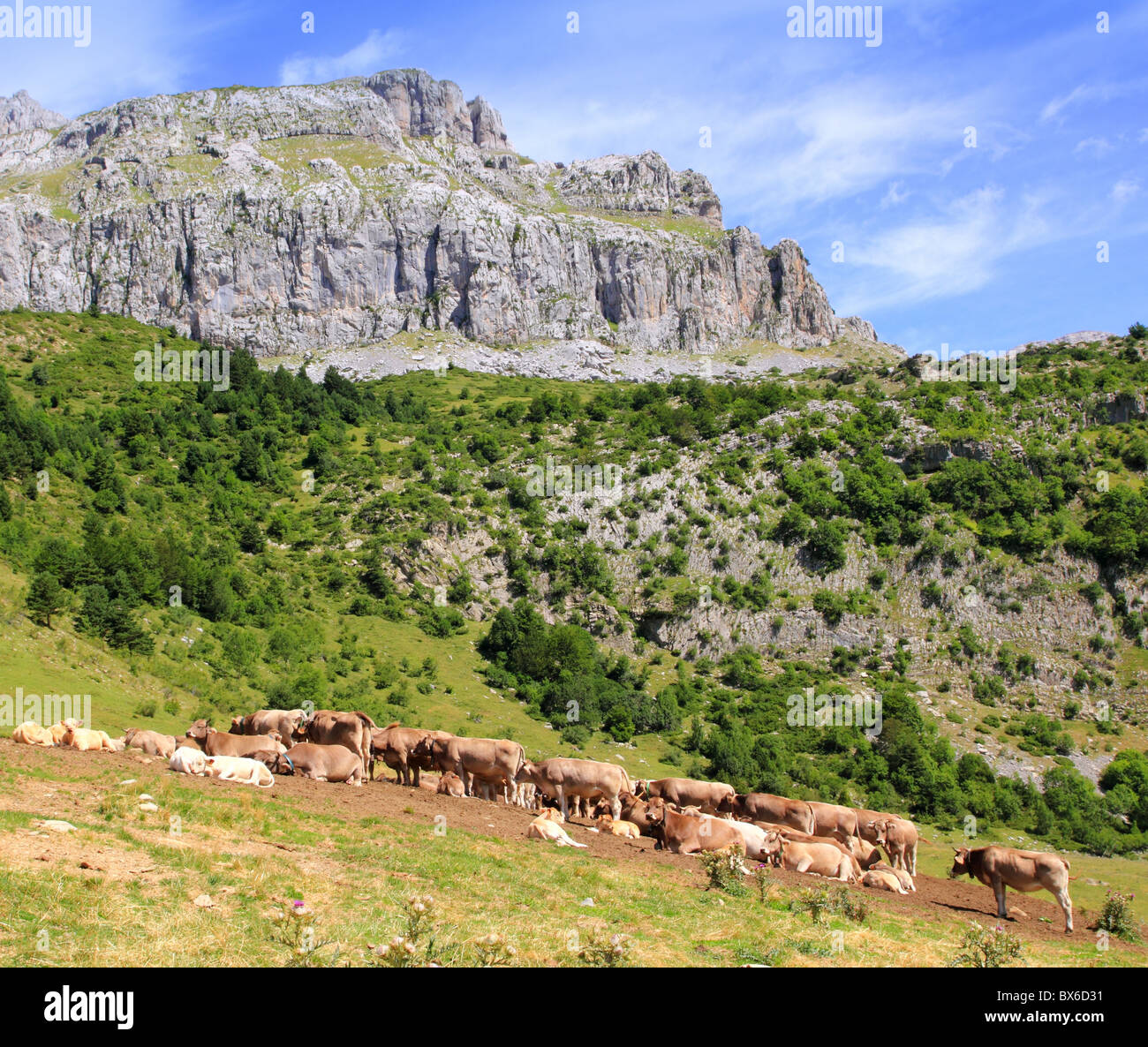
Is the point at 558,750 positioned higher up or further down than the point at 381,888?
further down

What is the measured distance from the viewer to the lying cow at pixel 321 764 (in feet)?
64.9

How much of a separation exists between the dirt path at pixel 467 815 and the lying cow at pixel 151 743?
4.10ft

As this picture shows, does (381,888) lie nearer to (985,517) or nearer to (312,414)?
(985,517)

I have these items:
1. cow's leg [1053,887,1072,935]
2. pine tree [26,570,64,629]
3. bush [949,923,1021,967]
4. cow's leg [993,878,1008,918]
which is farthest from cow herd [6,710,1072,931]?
pine tree [26,570,64,629]

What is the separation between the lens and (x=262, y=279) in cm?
14588

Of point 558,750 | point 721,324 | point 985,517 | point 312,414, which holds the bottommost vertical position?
point 558,750

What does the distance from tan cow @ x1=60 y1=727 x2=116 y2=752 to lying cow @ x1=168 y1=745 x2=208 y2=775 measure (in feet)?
8.49

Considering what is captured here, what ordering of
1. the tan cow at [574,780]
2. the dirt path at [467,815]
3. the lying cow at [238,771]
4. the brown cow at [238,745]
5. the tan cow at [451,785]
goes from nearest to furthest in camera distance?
the dirt path at [467,815] → the lying cow at [238,771] → the brown cow at [238,745] → the tan cow at [451,785] → the tan cow at [574,780]

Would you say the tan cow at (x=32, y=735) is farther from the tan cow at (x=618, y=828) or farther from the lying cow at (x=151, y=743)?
the tan cow at (x=618, y=828)

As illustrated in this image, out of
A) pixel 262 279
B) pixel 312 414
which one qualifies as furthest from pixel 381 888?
pixel 262 279

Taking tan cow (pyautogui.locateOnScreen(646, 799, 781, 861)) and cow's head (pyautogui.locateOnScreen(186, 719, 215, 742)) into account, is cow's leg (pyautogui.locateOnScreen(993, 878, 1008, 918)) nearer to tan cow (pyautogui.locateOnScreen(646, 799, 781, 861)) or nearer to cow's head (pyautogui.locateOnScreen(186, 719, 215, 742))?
tan cow (pyautogui.locateOnScreen(646, 799, 781, 861))

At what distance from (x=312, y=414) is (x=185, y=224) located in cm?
6653

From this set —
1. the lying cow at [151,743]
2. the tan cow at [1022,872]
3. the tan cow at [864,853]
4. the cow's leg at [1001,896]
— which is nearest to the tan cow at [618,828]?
the tan cow at [864,853]

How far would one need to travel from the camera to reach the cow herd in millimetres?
18141
